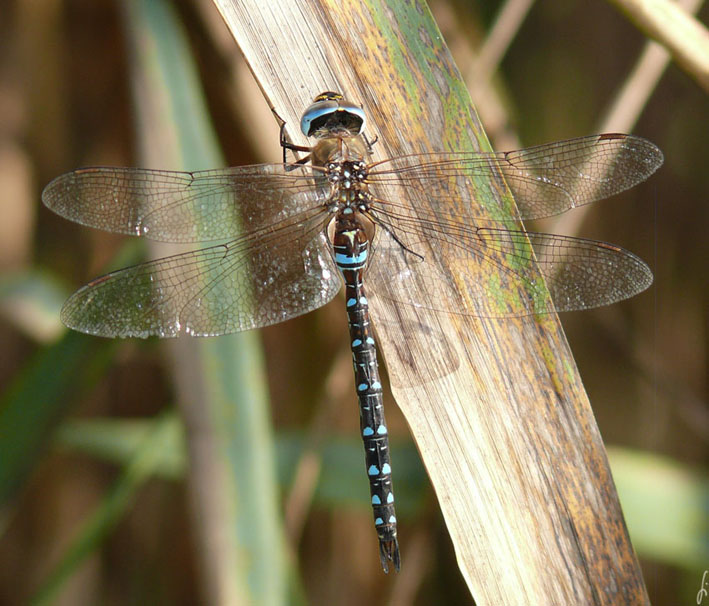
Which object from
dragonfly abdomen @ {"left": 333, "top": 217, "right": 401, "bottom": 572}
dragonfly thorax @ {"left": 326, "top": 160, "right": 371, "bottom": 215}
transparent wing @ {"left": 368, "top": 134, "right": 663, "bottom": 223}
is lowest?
dragonfly abdomen @ {"left": 333, "top": 217, "right": 401, "bottom": 572}

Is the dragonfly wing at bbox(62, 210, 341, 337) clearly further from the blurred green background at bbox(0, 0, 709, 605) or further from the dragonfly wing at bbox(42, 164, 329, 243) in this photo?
the blurred green background at bbox(0, 0, 709, 605)

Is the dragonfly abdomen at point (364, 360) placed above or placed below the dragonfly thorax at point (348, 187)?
below

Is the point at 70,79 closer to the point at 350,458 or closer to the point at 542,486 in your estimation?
the point at 350,458

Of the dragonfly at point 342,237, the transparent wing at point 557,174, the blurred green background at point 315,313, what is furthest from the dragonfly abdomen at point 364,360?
the blurred green background at point 315,313

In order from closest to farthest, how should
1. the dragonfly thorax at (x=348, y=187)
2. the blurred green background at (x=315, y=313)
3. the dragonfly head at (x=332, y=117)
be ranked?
1. the dragonfly head at (x=332, y=117)
2. the dragonfly thorax at (x=348, y=187)
3. the blurred green background at (x=315, y=313)

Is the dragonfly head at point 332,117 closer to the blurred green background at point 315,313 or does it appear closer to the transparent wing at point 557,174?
the transparent wing at point 557,174

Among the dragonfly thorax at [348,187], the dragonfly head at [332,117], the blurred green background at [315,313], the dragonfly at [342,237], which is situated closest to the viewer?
the dragonfly head at [332,117]

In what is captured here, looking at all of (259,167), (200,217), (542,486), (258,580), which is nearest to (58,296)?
(200,217)

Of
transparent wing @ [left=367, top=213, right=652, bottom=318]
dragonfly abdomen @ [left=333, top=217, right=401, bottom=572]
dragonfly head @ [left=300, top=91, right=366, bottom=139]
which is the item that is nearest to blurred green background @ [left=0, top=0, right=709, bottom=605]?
dragonfly abdomen @ [left=333, top=217, right=401, bottom=572]
